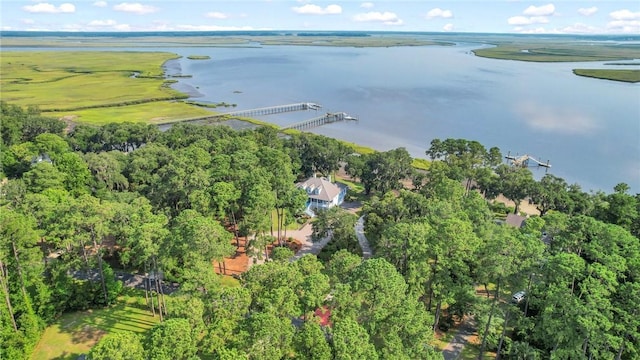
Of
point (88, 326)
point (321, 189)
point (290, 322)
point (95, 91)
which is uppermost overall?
point (95, 91)

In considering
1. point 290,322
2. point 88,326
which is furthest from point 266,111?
point 290,322

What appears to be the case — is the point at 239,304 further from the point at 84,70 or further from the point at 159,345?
the point at 84,70

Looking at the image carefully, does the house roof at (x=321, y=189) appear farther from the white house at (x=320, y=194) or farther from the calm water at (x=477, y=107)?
the calm water at (x=477, y=107)

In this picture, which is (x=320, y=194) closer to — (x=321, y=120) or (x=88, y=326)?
(x=88, y=326)

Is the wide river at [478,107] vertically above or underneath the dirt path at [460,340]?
above

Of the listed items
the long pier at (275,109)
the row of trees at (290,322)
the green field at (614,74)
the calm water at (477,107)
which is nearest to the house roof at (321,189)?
the row of trees at (290,322)

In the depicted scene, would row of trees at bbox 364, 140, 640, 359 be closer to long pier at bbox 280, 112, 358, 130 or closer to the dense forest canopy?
the dense forest canopy
